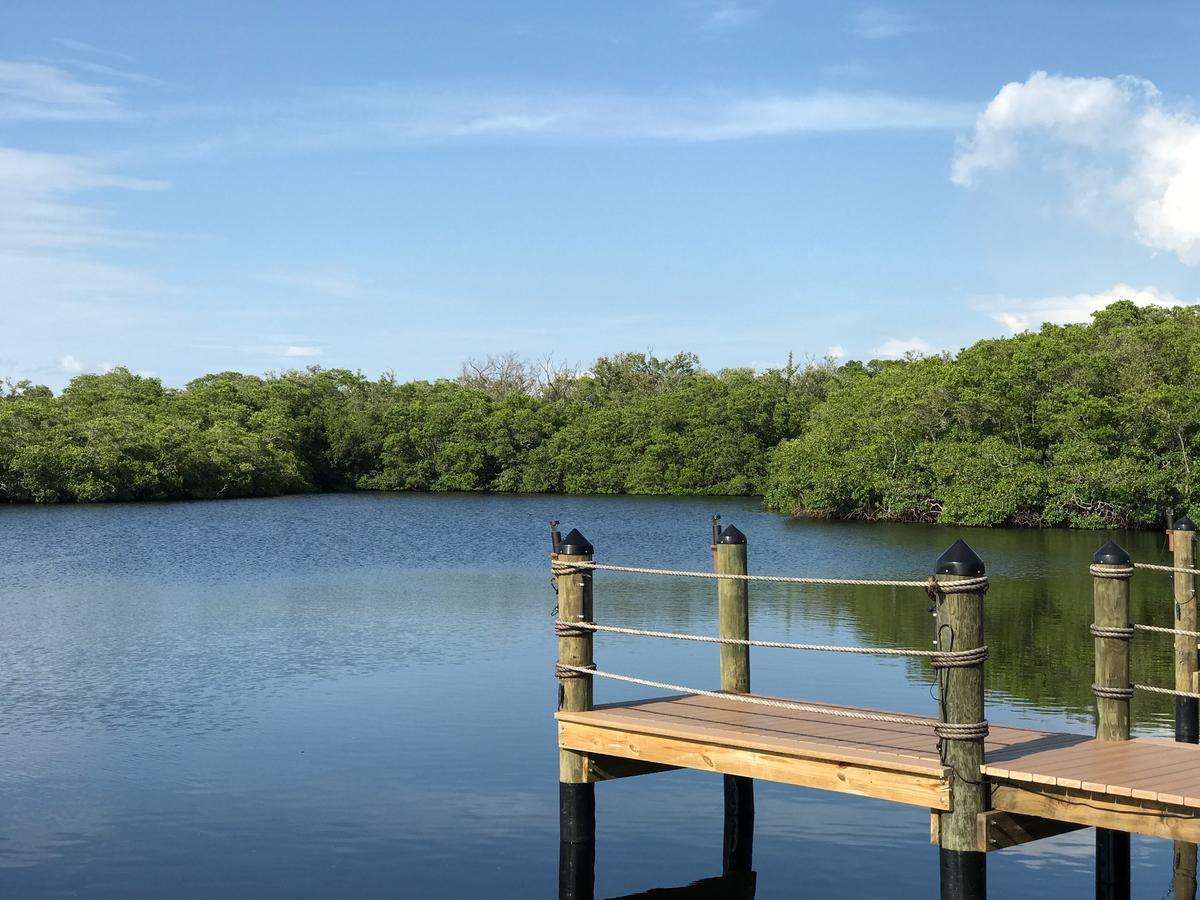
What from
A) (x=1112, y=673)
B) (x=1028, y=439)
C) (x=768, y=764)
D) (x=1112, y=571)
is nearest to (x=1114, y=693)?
(x=1112, y=673)

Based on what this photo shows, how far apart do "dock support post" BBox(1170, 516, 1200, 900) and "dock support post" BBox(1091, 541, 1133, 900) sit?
107cm

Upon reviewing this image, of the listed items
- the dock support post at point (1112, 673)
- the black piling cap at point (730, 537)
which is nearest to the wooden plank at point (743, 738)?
the black piling cap at point (730, 537)

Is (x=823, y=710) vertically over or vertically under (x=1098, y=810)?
over

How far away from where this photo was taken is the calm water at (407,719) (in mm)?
9172

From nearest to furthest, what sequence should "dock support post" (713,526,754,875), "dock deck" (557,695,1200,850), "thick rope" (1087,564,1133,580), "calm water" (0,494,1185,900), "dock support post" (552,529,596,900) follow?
"dock deck" (557,695,1200,850) < "thick rope" (1087,564,1133,580) < "dock support post" (552,529,596,900) < "dock support post" (713,526,754,875) < "calm water" (0,494,1185,900)

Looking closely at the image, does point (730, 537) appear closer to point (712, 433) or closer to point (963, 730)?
point (963, 730)

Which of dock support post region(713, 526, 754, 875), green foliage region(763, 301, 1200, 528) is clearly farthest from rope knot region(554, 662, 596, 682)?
green foliage region(763, 301, 1200, 528)

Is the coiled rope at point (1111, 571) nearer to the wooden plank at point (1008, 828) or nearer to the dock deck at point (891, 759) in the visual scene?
the dock deck at point (891, 759)

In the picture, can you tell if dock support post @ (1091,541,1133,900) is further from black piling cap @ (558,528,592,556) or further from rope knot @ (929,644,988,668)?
black piling cap @ (558,528,592,556)

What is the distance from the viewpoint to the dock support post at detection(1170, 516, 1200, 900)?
9133 millimetres

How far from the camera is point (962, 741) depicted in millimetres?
6684

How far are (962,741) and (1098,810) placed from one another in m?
0.71

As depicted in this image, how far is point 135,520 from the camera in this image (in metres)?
45.9

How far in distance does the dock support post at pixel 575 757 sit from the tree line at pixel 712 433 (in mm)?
33960
